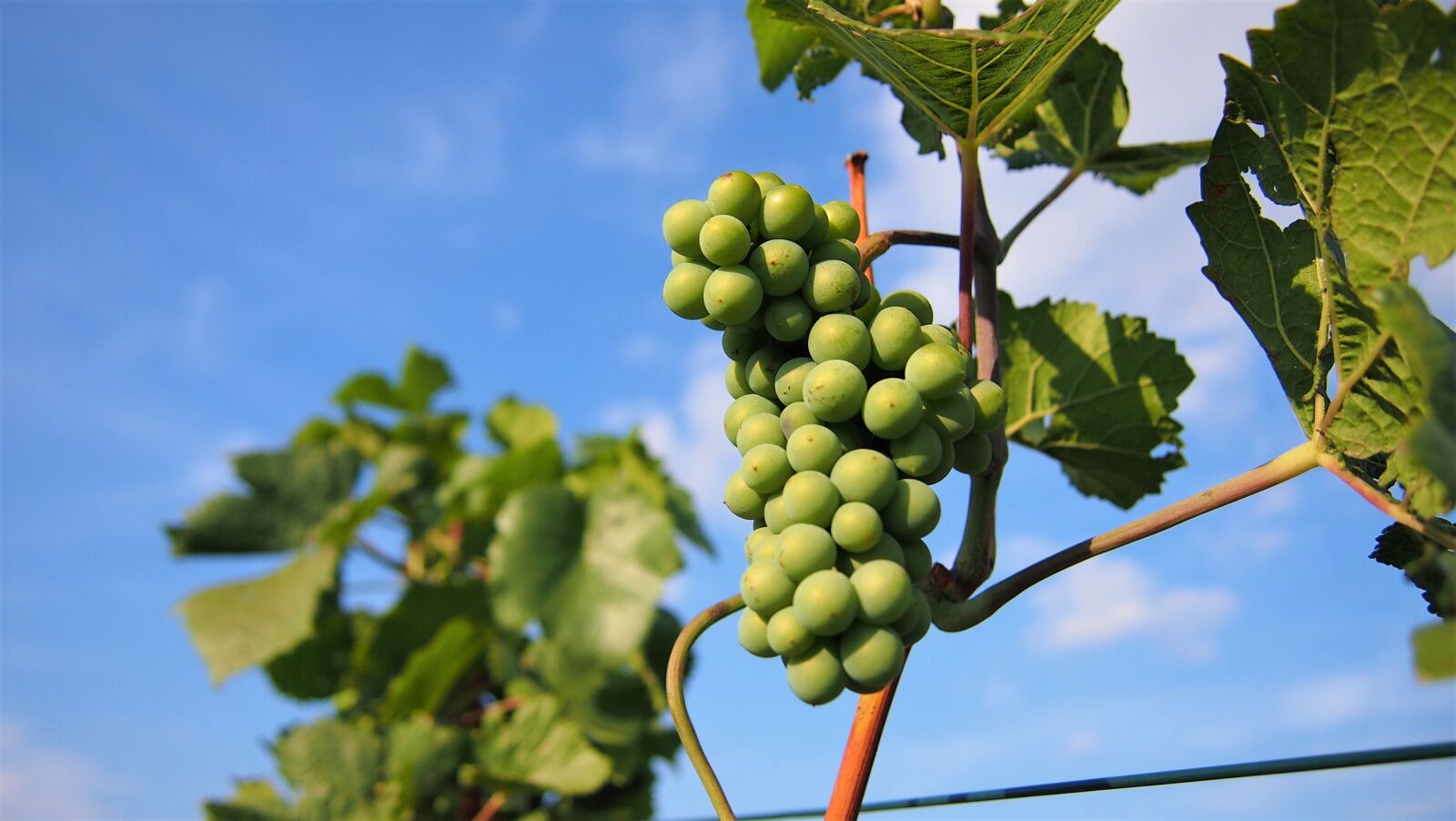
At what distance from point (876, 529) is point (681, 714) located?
17 cm

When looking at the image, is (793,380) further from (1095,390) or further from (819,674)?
(1095,390)

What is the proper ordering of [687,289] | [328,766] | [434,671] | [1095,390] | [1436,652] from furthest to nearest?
[434,671]
[328,766]
[1095,390]
[687,289]
[1436,652]

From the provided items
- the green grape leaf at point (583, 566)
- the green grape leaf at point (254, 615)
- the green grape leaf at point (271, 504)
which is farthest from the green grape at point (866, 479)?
the green grape leaf at point (271, 504)

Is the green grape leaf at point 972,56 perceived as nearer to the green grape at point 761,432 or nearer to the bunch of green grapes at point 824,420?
the bunch of green grapes at point 824,420

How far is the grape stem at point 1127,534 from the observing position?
2.00 feet

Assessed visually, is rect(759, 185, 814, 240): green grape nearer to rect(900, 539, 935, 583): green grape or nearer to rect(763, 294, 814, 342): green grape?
rect(763, 294, 814, 342): green grape

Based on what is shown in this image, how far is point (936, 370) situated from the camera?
1.82 feet

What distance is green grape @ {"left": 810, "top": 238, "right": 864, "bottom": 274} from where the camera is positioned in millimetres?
606

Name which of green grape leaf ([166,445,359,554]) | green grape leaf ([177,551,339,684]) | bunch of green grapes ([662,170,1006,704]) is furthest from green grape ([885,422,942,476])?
green grape leaf ([166,445,359,554])

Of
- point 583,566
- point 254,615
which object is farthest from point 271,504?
point 583,566

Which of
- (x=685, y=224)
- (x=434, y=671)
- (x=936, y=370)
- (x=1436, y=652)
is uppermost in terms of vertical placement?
(x=434, y=671)

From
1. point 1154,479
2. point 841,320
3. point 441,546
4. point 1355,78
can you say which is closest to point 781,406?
point 841,320

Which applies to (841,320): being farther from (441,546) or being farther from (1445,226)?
(441,546)

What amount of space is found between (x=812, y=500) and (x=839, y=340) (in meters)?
0.09
